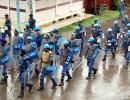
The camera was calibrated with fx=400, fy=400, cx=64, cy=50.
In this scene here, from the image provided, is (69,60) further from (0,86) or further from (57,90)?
(0,86)

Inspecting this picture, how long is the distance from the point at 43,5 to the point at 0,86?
1059cm

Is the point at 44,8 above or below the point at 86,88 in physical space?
above

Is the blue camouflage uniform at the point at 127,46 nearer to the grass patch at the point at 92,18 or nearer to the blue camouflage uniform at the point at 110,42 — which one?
the blue camouflage uniform at the point at 110,42

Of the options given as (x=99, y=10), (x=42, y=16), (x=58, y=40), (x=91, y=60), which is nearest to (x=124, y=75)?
(x=91, y=60)

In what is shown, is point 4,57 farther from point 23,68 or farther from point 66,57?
point 66,57

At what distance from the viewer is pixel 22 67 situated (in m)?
15.0

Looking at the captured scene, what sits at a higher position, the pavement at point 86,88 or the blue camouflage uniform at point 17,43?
the blue camouflage uniform at point 17,43

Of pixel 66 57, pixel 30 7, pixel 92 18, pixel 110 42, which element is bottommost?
pixel 66 57

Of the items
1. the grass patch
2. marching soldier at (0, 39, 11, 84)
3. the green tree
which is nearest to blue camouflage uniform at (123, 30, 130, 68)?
marching soldier at (0, 39, 11, 84)

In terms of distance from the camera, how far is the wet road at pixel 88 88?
15.5 metres

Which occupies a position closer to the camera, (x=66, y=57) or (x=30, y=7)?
(x=66, y=57)

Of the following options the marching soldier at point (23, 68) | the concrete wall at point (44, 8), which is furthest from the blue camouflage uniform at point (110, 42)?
the concrete wall at point (44, 8)

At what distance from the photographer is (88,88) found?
643 inches

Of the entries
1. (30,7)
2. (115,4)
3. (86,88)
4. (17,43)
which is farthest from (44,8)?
(86,88)
